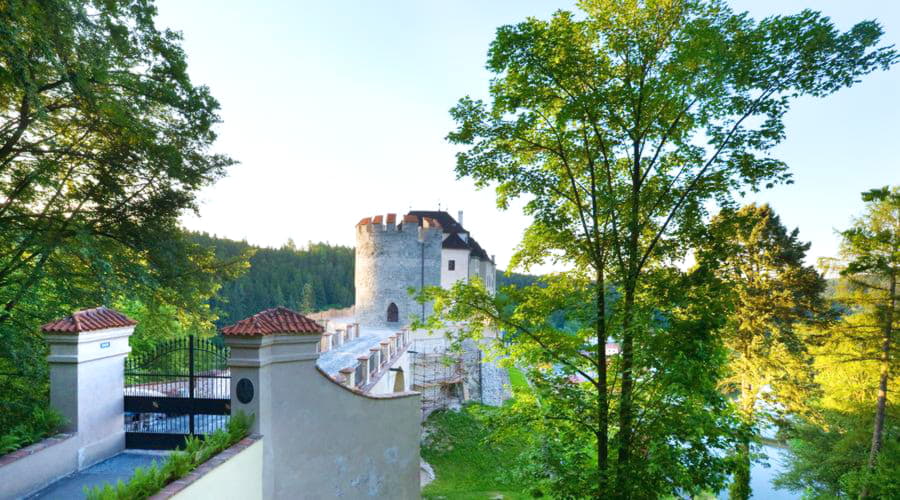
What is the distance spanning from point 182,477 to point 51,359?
332cm

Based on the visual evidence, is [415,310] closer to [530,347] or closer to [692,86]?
[530,347]

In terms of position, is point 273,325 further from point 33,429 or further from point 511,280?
point 511,280

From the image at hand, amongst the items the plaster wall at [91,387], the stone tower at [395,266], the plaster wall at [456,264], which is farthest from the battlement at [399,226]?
the plaster wall at [91,387]

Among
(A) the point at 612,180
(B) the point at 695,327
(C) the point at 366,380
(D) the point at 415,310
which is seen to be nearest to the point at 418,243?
(D) the point at 415,310

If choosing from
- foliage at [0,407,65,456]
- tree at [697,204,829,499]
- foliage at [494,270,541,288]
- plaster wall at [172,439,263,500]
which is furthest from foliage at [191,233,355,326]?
plaster wall at [172,439,263,500]

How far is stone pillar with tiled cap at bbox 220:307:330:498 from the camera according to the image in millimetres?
6387

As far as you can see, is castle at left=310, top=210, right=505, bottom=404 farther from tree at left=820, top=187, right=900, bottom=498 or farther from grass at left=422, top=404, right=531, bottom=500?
tree at left=820, top=187, right=900, bottom=498

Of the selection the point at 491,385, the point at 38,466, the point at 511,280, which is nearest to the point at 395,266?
the point at 491,385

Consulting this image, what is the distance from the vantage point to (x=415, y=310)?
1156 inches

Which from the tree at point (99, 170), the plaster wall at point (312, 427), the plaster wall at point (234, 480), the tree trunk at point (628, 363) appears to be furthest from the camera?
the tree at point (99, 170)

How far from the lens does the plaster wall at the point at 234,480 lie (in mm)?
5199

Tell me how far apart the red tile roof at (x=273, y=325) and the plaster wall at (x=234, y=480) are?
5.43 feet

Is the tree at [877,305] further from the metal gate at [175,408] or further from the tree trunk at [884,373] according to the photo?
the metal gate at [175,408]

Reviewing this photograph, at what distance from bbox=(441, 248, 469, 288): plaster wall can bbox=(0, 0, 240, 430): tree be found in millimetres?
21601
